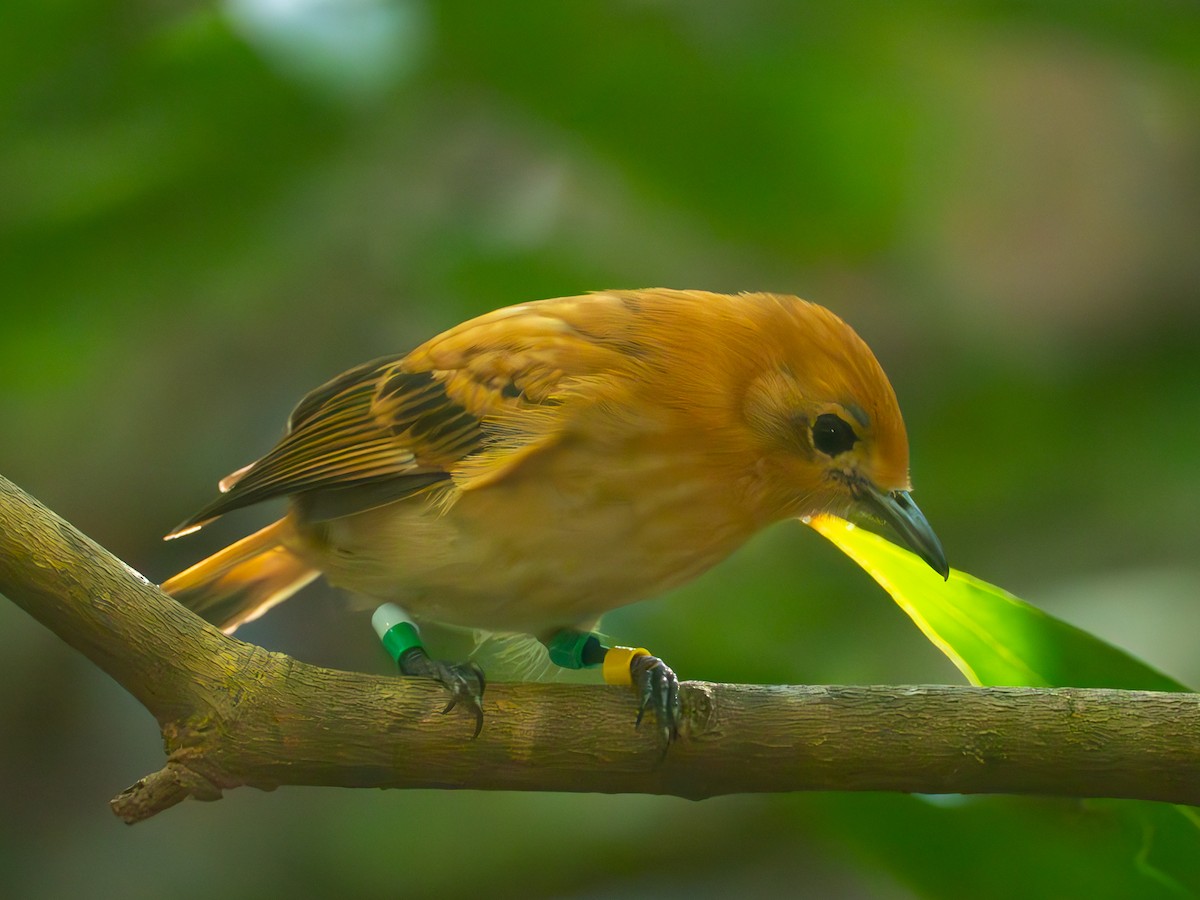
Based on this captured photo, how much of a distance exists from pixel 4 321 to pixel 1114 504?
3914mm

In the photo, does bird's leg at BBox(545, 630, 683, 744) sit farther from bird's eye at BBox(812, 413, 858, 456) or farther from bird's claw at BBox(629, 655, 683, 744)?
bird's eye at BBox(812, 413, 858, 456)

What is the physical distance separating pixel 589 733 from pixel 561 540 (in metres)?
0.41

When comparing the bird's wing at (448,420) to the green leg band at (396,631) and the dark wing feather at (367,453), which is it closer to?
the dark wing feather at (367,453)

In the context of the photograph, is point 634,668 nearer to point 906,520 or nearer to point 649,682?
point 649,682

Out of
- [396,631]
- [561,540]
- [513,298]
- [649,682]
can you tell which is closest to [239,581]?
[396,631]

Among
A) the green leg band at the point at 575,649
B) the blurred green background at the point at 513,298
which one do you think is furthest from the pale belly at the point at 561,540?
the blurred green background at the point at 513,298

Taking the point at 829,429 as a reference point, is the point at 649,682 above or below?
below

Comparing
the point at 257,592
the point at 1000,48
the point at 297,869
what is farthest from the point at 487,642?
the point at 1000,48

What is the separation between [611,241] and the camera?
4441 mm

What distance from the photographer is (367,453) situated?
2635mm

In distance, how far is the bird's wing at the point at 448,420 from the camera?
8.06 ft

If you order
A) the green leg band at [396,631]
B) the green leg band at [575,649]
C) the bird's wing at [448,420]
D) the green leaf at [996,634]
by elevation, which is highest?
the bird's wing at [448,420]

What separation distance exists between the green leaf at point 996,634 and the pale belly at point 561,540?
285 mm

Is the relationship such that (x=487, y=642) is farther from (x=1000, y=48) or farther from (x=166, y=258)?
(x=1000, y=48)
